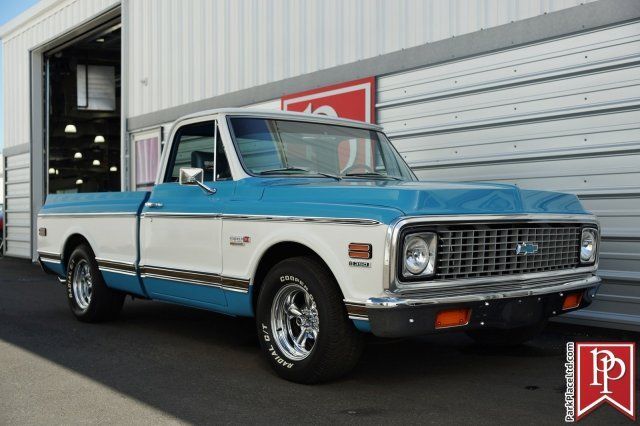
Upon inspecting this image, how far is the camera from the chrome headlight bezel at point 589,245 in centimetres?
514

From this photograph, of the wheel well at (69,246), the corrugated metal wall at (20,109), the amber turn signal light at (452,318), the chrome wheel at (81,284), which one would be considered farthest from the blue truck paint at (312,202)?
the corrugated metal wall at (20,109)

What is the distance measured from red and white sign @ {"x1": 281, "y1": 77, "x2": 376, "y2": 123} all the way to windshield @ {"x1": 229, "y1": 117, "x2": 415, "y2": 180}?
9.26 ft

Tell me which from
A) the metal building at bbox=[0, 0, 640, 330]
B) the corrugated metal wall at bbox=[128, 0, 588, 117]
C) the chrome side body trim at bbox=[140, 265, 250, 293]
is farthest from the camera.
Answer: the corrugated metal wall at bbox=[128, 0, 588, 117]

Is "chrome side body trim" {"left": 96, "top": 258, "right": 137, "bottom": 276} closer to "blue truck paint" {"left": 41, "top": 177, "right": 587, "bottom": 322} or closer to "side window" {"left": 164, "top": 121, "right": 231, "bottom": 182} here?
"blue truck paint" {"left": 41, "top": 177, "right": 587, "bottom": 322}

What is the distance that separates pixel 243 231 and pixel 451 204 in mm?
1536

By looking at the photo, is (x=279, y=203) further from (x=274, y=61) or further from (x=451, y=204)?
(x=274, y=61)

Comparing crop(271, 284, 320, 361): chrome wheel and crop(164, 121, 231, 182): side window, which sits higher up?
crop(164, 121, 231, 182): side window

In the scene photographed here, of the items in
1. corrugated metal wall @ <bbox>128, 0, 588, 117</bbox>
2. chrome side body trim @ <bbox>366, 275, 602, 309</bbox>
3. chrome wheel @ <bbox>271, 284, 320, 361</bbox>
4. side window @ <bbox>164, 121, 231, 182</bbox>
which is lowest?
chrome wheel @ <bbox>271, 284, 320, 361</bbox>

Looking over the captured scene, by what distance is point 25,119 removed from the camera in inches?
707

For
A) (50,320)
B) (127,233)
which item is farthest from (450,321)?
(50,320)

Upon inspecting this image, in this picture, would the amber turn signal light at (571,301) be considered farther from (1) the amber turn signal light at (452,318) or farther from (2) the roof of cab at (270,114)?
(2) the roof of cab at (270,114)

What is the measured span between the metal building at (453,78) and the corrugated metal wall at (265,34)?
20mm

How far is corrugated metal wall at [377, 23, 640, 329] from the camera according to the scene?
21.1 ft

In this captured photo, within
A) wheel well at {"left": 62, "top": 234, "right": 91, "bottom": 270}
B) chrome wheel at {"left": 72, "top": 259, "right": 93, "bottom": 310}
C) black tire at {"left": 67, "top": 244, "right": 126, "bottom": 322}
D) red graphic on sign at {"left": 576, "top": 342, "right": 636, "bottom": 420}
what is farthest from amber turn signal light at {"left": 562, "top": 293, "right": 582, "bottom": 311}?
wheel well at {"left": 62, "top": 234, "right": 91, "bottom": 270}
